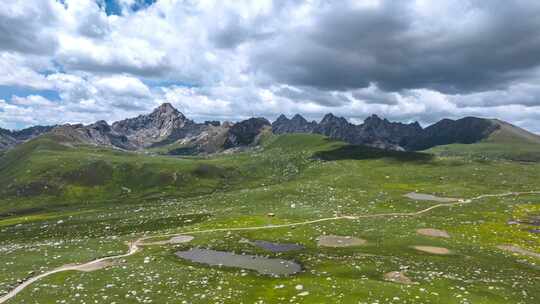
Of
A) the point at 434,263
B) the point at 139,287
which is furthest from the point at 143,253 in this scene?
the point at 434,263

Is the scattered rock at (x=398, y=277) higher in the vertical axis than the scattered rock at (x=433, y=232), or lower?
higher

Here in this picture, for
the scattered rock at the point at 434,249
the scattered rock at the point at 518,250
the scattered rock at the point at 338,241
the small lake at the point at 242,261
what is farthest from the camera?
the scattered rock at the point at 338,241

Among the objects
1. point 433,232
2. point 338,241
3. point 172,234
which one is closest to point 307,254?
point 338,241

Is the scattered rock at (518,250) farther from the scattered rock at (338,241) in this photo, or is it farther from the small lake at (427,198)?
the small lake at (427,198)

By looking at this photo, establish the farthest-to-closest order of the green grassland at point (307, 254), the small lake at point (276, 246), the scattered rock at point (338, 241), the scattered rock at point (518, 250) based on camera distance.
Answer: the scattered rock at point (338, 241), the small lake at point (276, 246), the scattered rock at point (518, 250), the green grassland at point (307, 254)

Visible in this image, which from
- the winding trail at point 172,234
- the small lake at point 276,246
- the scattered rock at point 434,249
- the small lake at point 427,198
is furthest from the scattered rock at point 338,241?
the small lake at point 427,198

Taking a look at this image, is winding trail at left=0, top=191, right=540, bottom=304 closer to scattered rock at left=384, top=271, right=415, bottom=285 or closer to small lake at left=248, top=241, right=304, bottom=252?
small lake at left=248, top=241, right=304, bottom=252

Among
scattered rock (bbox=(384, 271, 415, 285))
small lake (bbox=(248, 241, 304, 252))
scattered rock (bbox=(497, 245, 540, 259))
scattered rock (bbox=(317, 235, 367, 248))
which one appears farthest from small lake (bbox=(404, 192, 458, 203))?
scattered rock (bbox=(384, 271, 415, 285))

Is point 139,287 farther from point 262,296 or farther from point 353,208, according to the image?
point 353,208
